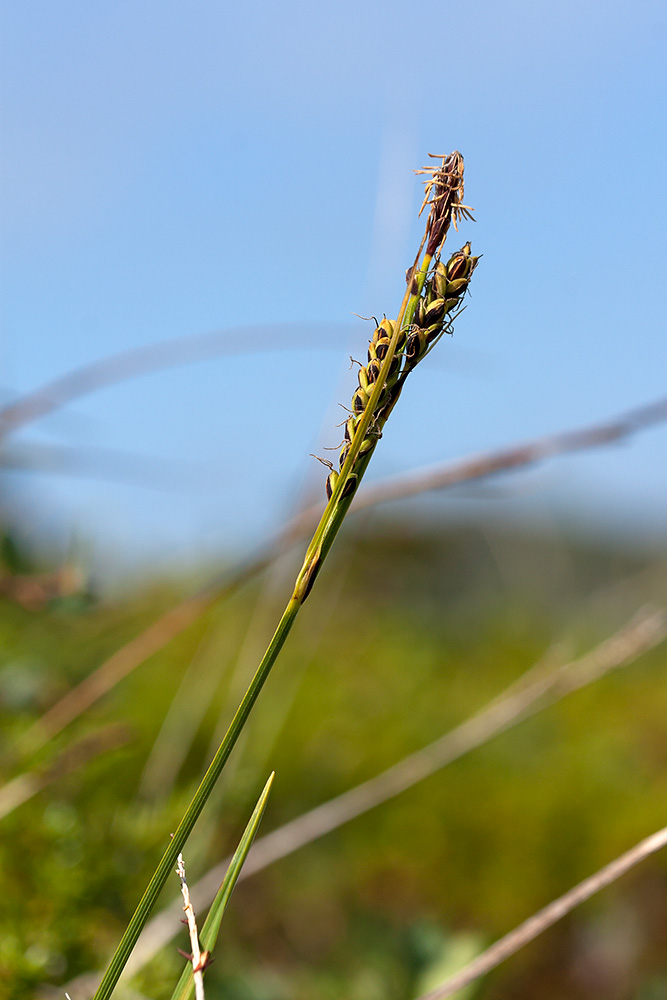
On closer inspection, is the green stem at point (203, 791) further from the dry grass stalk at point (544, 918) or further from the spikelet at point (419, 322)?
the dry grass stalk at point (544, 918)

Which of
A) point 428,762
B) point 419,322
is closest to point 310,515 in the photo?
point 428,762

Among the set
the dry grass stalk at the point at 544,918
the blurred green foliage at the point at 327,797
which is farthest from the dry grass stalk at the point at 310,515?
the dry grass stalk at the point at 544,918

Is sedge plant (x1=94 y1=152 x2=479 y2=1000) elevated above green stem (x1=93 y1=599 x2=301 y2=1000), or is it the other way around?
sedge plant (x1=94 y1=152 x2=479 y2=1000)

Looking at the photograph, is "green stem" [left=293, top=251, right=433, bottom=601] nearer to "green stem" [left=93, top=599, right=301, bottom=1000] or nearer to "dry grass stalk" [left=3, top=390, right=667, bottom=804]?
"green stem" [left=93, top=599, right=301, bottom=1000]

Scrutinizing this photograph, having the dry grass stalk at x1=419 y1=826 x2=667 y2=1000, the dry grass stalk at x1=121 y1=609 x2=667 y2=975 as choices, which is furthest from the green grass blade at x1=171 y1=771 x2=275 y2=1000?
the dry grass stalk at x1=121 y1=609 x2=667 y2=975

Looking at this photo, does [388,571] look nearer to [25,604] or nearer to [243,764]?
[243,764]

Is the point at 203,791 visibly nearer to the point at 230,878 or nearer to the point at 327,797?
the point at 230,878
